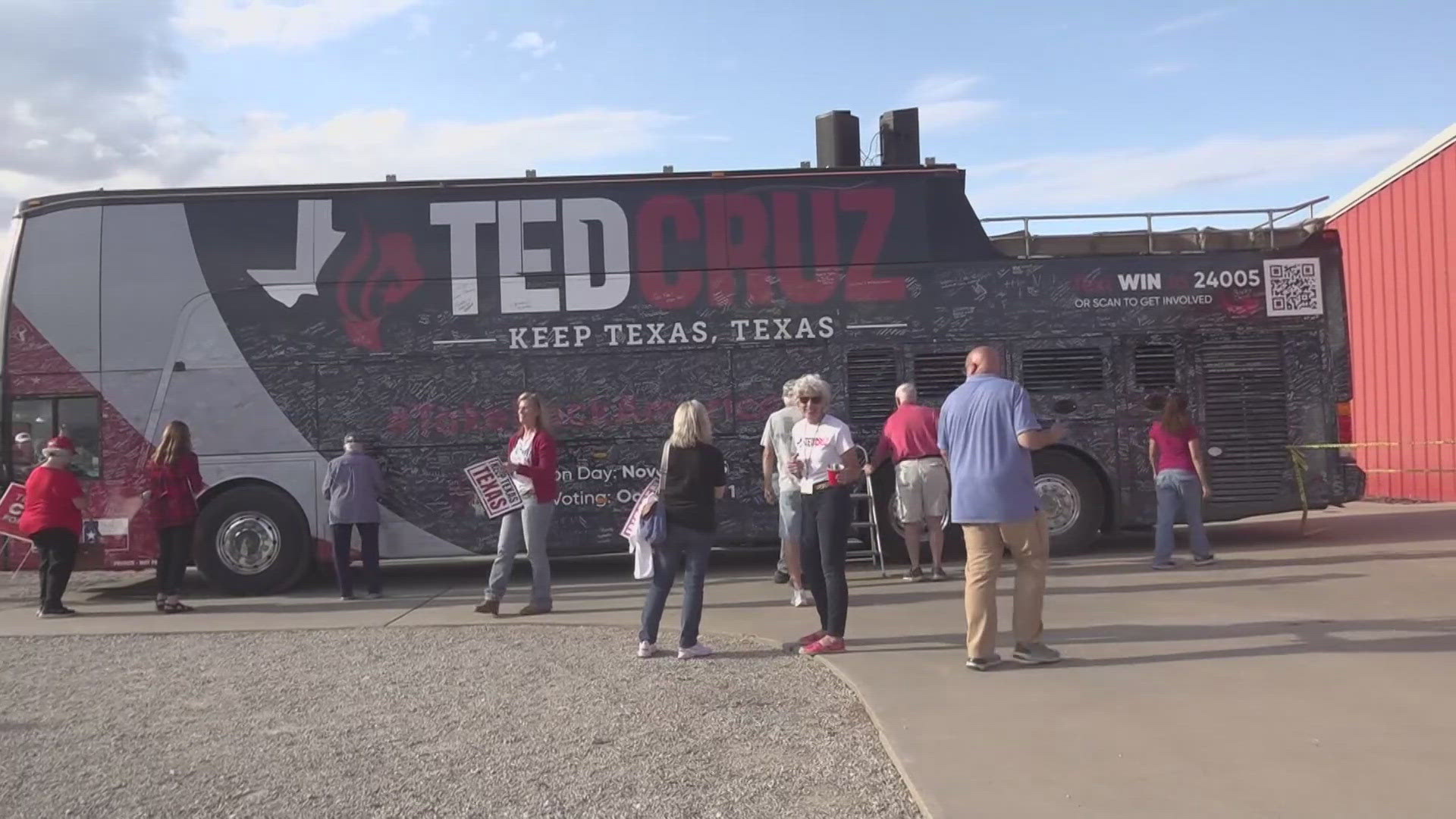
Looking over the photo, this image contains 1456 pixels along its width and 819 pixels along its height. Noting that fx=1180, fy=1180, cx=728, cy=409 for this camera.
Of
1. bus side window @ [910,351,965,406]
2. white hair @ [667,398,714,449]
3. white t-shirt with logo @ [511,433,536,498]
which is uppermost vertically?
bus side window @ [910,351,965,406]

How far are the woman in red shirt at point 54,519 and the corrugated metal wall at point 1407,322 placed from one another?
15618mm

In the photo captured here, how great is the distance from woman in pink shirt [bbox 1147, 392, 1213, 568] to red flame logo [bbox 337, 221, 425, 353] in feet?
22.7

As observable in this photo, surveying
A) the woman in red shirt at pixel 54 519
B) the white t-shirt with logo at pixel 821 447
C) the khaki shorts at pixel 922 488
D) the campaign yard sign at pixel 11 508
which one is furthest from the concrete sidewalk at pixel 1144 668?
the white t-shirt with logo at pixel 821 447

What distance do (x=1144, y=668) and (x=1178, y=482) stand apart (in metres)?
4.20

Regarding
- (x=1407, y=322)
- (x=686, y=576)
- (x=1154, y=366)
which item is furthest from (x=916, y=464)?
(x=1407, y=322)

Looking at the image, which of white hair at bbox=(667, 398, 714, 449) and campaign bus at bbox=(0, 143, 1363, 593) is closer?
white hair at bbox=(667, 398, 714, 449)

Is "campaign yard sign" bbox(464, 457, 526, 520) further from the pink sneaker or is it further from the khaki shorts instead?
the pink sneaker

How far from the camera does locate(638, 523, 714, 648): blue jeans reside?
7070 millimetres

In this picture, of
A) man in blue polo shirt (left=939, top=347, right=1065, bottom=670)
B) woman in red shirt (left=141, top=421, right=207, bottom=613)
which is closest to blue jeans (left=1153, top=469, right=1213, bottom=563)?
man in blue polo shirt (left=939, top=347, right=1065, bottom=670)

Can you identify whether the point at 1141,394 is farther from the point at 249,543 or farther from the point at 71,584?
the point at 71,584

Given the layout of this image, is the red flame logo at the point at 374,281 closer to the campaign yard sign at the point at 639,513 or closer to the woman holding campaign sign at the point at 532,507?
the woman holding campaign sign at the point at 532,507

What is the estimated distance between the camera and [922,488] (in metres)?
10.0

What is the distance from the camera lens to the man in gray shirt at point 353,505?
10.2 m

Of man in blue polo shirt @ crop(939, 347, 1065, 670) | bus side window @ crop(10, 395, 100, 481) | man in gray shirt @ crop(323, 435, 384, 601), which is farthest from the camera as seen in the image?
bus side window @ crop(10, 395, 100, 481)
